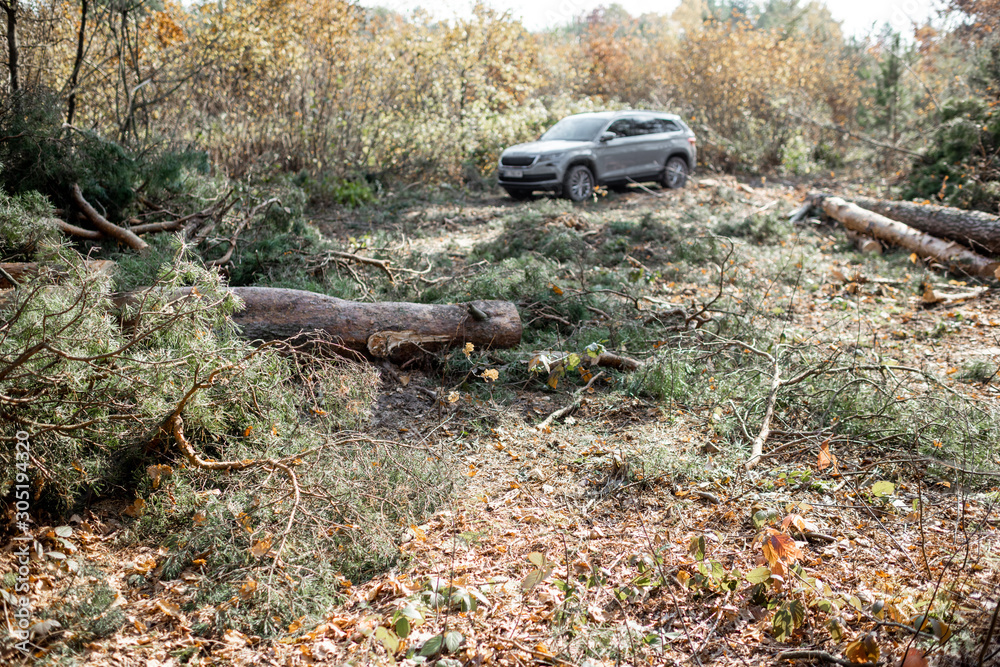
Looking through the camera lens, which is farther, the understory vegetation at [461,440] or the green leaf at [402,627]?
the understory vegetation at [461,440]

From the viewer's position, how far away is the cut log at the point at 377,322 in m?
5.20

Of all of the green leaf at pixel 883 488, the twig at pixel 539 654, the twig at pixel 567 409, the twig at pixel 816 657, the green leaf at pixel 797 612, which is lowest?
the twig at pixel 539 654

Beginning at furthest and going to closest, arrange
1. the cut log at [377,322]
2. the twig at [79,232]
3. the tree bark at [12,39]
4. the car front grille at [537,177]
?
1. the car front grille at [537,177]
2. the tree bark at [12,39]
3. the twig at [79,232]
4. the cut log at [377,322]

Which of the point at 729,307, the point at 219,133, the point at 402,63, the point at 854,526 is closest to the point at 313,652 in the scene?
the point at 854,526

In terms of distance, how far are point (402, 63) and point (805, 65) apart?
1253 centimetres

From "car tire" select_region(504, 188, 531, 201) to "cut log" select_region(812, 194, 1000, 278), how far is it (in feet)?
18.0

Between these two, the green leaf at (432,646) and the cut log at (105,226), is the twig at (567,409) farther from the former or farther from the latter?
the cut log at (105,226)

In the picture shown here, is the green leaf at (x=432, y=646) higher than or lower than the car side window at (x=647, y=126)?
lower

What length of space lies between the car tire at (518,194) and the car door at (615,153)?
148cm

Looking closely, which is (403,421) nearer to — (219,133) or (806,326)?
(806,326)

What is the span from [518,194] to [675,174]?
3.81 m

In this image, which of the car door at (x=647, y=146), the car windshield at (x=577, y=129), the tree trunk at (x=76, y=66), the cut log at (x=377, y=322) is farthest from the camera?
the car door at (x=647, y=146)

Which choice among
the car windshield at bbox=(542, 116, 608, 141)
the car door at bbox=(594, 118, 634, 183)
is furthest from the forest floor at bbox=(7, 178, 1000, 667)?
the car windshield at bbox=(542, 116, 608, 141)

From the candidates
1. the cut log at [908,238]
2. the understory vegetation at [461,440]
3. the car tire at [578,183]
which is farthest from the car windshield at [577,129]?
the cut log at [908,238]
